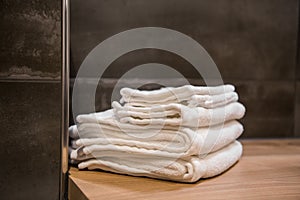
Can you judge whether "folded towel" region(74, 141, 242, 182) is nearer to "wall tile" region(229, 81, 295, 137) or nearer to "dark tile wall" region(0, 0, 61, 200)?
"dark tile wall" region(0, 0, 61, 200)

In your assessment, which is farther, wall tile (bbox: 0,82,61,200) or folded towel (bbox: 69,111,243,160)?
wall tile (bbox: 0,82,61,200)

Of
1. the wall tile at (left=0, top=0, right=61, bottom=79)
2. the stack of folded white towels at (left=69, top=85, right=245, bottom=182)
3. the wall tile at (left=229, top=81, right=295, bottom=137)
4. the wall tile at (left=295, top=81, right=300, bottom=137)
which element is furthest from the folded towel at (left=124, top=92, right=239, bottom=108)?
the wall tile at (left=295, top=81, right=300, bottom=137)

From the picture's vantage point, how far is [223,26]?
119 centimetres

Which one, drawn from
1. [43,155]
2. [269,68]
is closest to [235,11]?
[269,68]

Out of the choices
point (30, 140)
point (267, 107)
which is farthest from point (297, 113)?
point (30, 140)

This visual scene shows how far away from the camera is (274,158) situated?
0.98 metres

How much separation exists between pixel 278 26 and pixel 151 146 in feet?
2.46

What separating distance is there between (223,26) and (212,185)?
2.06 ft

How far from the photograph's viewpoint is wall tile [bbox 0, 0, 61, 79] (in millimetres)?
831

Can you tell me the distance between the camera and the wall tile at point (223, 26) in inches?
40.8

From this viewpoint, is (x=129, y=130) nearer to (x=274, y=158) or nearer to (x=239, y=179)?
(x=239, y=179)

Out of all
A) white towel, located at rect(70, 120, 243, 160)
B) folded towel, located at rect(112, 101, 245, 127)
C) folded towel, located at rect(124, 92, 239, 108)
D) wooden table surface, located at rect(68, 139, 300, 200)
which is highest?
folded towel, located at rect(124, 92, 239, 108)

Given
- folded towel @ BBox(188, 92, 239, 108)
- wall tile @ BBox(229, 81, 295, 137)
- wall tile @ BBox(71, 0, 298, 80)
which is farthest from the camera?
wall tile @ BBox(229, 81, 295, 137)

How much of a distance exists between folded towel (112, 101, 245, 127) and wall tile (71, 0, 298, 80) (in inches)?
11.4
